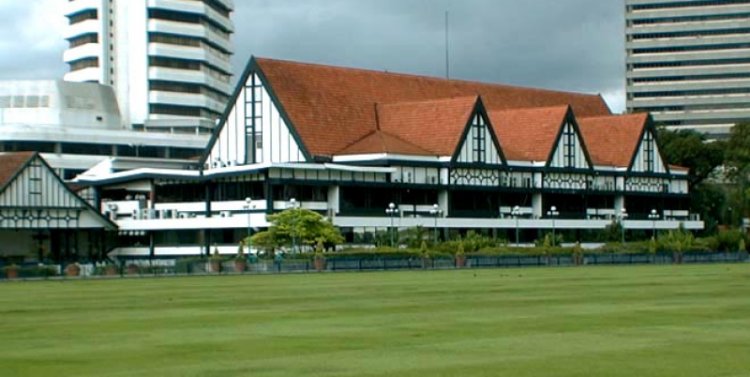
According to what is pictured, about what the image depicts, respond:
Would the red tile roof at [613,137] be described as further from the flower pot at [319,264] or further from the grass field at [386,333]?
the grass field at [386,333]

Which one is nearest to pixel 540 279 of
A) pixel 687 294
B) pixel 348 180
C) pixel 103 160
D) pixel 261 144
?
pixel 687 294

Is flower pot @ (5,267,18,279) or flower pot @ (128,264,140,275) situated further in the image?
flower pot @ (128,264,140,275)

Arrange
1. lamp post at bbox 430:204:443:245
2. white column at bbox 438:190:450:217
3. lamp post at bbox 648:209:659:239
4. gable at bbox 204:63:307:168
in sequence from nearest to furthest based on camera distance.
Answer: lamp post at bbox 430:204:443:245 → gable at bbox 204:63:307:168 → white column at bbox 438:190:450:217 → lamp post at bbox 648:209:659:239

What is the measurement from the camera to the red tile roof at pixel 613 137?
13825 cm

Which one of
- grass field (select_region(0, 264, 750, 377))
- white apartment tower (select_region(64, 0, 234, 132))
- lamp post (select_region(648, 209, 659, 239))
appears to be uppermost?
white apartment tower (select_region(64, 0, 234, 132))

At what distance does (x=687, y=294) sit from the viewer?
1709 inches

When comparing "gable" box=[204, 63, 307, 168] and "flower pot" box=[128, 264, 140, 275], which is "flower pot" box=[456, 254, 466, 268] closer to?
"flower pot" box=[128, 264, 140, 275]

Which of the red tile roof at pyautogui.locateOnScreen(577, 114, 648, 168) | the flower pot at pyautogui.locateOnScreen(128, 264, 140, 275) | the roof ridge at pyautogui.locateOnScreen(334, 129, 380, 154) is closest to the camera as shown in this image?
the flower pot at pyautogui.locateOnScreen(128, 264, 140, 275)

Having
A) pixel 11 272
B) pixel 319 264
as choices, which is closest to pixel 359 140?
pixel 319 264

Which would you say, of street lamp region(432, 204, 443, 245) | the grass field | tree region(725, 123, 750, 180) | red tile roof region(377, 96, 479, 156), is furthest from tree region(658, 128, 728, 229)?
the grass field

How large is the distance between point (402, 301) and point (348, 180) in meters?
69.7

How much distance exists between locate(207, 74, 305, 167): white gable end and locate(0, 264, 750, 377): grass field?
67.3m

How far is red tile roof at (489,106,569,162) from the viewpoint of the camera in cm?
12875

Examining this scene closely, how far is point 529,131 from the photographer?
131500mm
